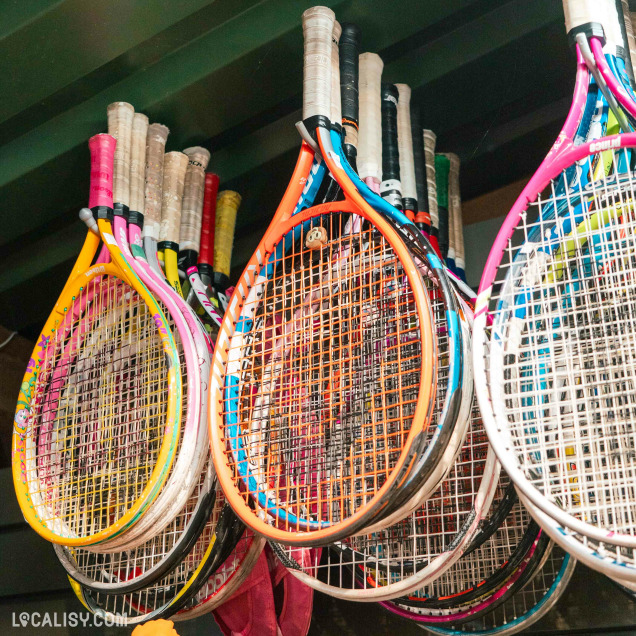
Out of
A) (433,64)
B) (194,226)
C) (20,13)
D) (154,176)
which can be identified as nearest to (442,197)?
(433,64)

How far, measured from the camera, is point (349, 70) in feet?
7.18

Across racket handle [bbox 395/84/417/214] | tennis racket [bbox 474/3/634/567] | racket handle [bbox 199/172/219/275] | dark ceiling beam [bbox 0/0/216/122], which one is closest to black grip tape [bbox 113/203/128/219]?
racket handle [bbox 199/172/219/275]

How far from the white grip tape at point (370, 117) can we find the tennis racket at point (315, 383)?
0.54 feet

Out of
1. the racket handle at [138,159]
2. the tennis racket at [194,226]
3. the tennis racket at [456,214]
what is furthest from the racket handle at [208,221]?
the tennis racket at [456,214]

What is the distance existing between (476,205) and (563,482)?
150 centimetres

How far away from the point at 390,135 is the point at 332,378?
88 cm

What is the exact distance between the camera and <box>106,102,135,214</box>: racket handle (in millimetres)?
2402

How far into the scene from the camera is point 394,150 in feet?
7.52

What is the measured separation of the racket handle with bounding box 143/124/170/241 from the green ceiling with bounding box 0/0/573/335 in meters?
0.05

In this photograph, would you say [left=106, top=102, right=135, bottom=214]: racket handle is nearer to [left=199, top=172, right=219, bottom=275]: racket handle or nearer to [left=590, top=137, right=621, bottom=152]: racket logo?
[left=199, top=172, right=219, bottom=275]: racket handle

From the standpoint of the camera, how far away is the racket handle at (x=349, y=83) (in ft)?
6.93

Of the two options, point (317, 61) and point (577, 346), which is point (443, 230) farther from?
point (577, 346)

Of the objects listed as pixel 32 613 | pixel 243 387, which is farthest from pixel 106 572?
pixel 32 613

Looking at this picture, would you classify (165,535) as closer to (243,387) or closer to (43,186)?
(243,387)
